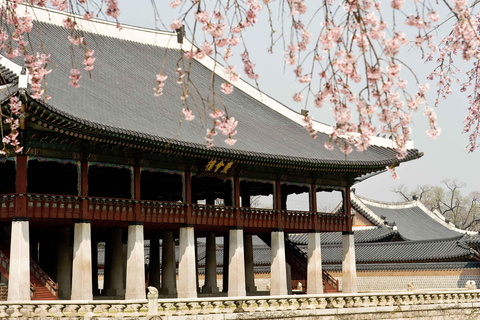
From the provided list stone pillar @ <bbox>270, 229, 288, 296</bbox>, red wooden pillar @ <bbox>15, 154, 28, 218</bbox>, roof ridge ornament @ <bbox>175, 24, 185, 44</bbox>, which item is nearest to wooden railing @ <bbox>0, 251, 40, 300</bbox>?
red wooden pillar @ <bbox>15, 154, 28, 218</bbox>

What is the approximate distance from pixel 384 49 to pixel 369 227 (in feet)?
150

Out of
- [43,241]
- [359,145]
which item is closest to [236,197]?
[43,241]

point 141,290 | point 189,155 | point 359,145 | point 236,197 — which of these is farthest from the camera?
point 236,197

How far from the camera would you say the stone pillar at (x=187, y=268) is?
27703 mm

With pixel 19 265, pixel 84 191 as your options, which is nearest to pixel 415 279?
pixel 84 191

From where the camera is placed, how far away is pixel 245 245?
35.9m

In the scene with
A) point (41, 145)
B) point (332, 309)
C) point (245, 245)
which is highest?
point (41, 145)

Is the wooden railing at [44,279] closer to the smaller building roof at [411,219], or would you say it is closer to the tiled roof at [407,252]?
the tiled roof at [407,252]

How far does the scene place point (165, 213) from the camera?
27.8m

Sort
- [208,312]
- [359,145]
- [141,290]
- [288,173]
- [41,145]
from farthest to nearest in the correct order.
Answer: [288,173] < [141,290] < [41,145] < [208,312] < [359,145]

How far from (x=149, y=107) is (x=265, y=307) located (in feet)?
36.9

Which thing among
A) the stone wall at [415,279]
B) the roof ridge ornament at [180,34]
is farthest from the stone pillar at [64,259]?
the stone wall at [415,279]

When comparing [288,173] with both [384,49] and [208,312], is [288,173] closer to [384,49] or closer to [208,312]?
[208,312]

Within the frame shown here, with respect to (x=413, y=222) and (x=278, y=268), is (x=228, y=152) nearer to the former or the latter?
(x=278, y=268)
